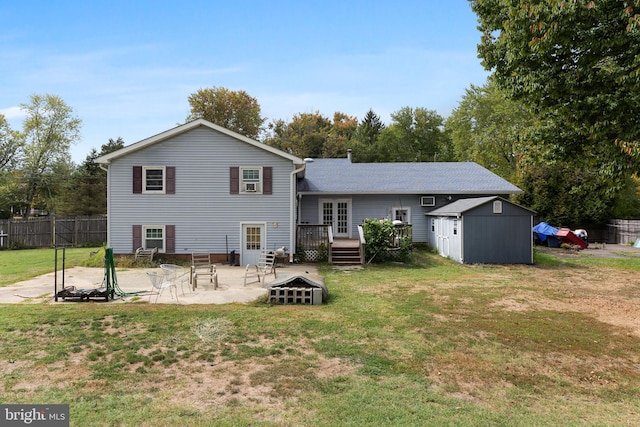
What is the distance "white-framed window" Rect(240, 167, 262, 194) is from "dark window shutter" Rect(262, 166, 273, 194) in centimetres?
12

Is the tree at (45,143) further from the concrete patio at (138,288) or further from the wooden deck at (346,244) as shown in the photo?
the wooden deck at (346,244)

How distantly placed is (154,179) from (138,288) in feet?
20.3

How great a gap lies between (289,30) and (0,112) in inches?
1215

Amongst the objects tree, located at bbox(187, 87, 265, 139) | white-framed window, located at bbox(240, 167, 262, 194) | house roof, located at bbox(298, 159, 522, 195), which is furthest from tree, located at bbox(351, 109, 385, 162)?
white-framed window, located at bbox(240, 167, 262, 194)

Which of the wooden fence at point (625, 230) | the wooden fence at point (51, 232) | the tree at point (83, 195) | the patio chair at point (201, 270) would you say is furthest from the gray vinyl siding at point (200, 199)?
the wooden fence at point (625, 230)

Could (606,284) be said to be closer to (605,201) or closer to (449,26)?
(449,26)

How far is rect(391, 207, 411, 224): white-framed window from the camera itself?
18.8m

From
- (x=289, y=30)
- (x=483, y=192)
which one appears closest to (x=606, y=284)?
(x=483, y=192)

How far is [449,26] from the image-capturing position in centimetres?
1277

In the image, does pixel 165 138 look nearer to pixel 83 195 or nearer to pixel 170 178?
pixel 170 178

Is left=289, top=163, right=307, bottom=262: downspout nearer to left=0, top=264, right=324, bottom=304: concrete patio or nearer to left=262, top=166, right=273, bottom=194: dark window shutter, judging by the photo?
left=262, top=166, right=273, bottom=194: dark window shutter

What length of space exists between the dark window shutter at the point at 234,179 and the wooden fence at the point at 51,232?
12.8 meters

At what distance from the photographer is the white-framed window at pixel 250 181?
14930mm

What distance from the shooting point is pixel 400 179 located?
19844mm
